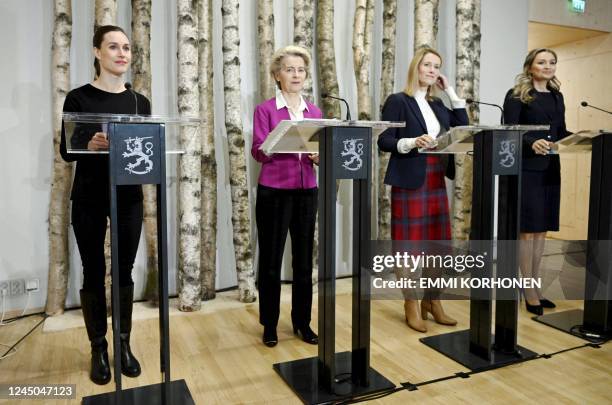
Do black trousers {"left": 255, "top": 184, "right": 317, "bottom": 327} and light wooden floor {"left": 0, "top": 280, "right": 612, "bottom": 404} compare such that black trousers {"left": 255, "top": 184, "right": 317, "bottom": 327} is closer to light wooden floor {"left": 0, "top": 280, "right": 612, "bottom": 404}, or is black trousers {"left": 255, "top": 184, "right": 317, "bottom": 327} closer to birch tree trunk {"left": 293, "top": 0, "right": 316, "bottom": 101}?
light wooden floor {"left": 0, "top": 280, "right": 612, "bottom": 404}

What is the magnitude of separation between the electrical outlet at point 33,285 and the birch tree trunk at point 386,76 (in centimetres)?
265

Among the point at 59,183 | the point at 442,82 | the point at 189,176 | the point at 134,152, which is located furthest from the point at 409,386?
the point at 59,183

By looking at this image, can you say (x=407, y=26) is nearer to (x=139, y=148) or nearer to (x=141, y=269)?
(x=141, y=269)

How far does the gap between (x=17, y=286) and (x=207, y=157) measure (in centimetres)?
151

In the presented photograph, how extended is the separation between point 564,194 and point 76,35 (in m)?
5.50

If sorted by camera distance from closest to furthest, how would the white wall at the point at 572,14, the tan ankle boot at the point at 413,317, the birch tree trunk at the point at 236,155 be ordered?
the tan ankle boot at the point at 413,317, the birch tree trunk at the point at 236,155, the white wall at the point at 572,14

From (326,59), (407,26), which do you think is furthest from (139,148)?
(407,26)

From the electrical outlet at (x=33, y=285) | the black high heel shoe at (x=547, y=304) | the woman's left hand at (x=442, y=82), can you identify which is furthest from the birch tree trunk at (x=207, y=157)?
the black high heel shoe at (x=547, y=304)

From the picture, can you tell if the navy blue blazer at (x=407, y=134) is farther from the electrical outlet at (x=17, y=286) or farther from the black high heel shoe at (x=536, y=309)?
the electrical outlet at (x=17, y=286)

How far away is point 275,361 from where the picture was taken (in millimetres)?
2797

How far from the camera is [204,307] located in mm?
3740

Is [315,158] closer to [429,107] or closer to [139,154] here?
[429,107]

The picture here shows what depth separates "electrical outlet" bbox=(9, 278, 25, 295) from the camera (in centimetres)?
343

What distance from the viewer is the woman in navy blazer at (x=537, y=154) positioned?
3475 millimetres
